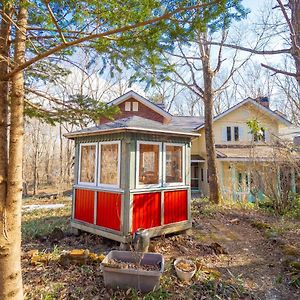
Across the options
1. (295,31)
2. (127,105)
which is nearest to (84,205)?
(295,31)

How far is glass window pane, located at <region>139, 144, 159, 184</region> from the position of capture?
5.66m

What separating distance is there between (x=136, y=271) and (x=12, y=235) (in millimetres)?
1722

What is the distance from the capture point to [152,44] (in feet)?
9.52

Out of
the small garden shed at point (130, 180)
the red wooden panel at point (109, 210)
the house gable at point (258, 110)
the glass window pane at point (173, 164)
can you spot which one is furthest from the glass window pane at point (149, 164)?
the house gable at point (258, 110)

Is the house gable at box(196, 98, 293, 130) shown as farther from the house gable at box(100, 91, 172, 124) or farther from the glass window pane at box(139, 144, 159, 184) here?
the glass window pane at box(139, 144, 159, 184)

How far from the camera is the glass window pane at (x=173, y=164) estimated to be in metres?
6.21

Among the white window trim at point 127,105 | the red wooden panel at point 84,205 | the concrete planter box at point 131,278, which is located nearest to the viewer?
the concrete planter box at point 131,278

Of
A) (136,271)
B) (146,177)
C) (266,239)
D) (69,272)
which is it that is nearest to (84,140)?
(146,177)

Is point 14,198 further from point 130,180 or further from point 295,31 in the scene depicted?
point 295,31

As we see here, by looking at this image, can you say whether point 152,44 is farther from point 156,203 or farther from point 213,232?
point 213,232

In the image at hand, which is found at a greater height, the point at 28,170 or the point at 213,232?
the point at 28,170

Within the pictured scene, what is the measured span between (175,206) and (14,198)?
424cm

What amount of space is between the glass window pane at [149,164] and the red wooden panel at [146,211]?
36cm

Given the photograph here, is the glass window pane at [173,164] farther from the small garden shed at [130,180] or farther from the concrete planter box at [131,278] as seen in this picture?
the concrete planter box at [131,278]
